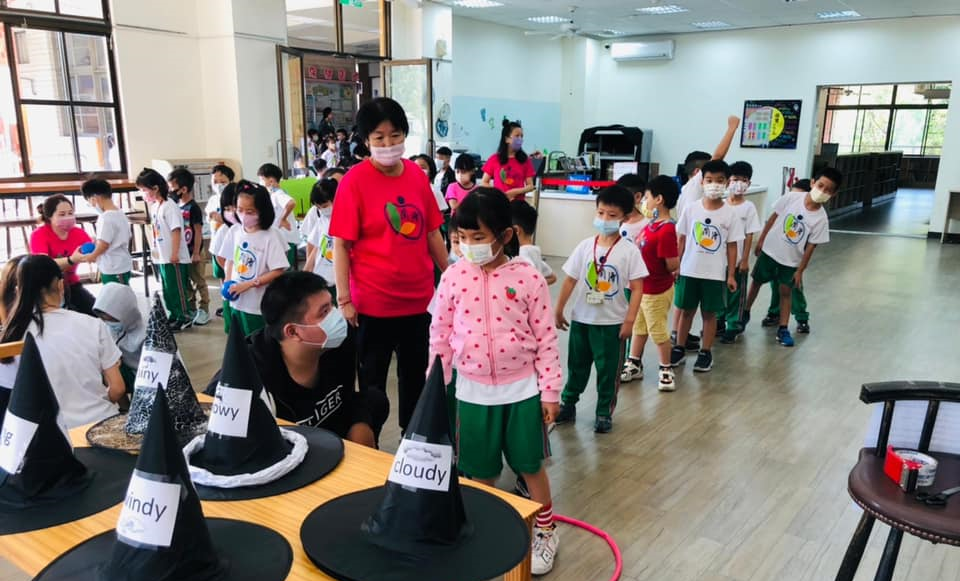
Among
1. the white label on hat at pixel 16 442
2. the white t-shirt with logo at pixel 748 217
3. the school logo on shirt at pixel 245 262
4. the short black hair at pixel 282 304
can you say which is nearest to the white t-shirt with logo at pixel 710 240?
the white t-shirt with logo at pixel 748 217

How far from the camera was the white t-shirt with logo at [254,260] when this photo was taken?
351cm

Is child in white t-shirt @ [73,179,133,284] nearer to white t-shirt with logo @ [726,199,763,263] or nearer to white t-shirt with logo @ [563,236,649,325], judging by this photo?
white t-shirt with logo @ [563,236,649,325]

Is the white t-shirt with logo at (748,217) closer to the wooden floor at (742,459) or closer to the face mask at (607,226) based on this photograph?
the wooden floor at (742,459)

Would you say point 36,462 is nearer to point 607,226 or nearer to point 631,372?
point 607,226

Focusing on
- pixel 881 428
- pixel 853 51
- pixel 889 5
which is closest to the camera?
pixel 881 428

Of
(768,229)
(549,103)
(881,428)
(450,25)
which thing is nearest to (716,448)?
(881,428)

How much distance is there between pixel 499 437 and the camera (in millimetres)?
2045

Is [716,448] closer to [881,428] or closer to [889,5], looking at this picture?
[881,428]

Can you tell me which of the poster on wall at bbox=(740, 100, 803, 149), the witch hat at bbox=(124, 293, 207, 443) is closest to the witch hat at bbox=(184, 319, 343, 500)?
the witch hat at bbox=(124, 293, 207, 443)

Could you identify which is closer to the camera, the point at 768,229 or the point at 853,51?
the point at 768,229

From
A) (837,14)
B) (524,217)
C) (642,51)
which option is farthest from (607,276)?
(642,51)

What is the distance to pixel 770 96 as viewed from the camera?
11.4 metres

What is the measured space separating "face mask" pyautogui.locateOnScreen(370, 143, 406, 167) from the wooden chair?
5.28 ft

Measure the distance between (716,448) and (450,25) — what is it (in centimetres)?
862
